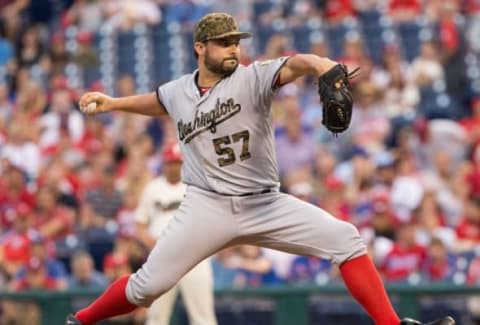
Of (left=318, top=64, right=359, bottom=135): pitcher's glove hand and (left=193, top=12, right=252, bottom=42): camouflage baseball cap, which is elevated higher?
(left=193, top=12, right=252, bottom=42): camouflage baseball cap

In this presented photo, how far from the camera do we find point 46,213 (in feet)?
39.1

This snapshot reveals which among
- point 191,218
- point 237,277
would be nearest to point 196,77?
point 191,218

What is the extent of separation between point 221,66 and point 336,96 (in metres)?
0.88

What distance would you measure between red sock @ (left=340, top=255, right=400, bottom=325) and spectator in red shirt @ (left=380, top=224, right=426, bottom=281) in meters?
3.88

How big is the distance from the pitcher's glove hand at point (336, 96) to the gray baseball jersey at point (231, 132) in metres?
0.48

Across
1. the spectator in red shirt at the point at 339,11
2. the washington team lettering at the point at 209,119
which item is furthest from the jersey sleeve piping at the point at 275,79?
the spectator in red shirt at the point at 339,11

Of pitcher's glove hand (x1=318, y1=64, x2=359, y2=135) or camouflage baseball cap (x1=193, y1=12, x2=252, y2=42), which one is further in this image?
camouflage baseball cap (x1=193, y1=12, x2=252, y2=42)

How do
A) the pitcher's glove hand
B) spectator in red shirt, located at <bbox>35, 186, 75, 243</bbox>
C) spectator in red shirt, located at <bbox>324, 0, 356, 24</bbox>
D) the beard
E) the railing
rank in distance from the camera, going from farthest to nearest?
spectator in red shirt, located at <bbox>324, 0, 356, 24</bbox>
spectator in red shirt, located at <bbox>35, 186, 75, 243</bbox>
the railing
the beard
the pitcher's glove hand

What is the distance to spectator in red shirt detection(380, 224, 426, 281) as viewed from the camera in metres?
10.4

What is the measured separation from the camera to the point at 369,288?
6484mm

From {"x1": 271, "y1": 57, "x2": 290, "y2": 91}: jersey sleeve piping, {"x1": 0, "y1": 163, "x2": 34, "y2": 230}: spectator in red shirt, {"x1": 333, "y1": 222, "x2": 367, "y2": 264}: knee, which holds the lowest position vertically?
{"x1": 0, "y1": 163, "x2": 34, "y2": 230}: spectator in red shirt

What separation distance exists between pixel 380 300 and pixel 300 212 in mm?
578

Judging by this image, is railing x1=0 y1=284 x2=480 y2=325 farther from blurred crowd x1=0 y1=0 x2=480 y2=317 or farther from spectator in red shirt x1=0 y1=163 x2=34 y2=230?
spectator in red shirt x1=0 y1=163 x2=34 y2=230

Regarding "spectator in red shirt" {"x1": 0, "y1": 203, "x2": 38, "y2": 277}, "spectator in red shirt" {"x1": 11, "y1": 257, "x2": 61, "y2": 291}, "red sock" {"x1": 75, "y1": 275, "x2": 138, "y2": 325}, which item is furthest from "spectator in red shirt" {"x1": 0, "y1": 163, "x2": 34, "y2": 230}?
"red sock" {"x1": 75, "y1": 275, "x2": 138, "y2": 325}
